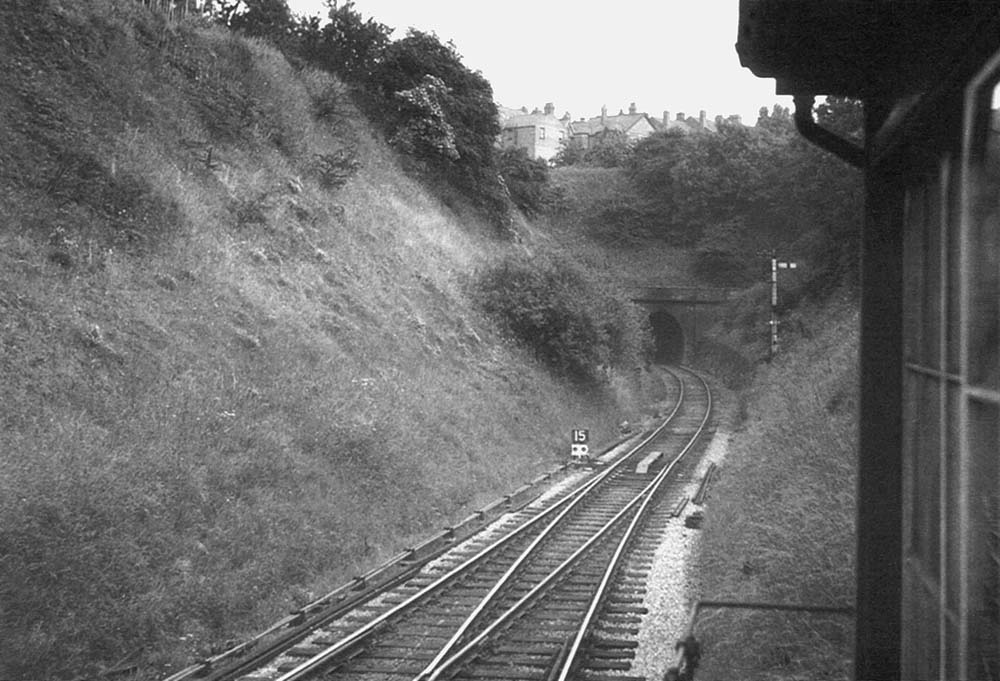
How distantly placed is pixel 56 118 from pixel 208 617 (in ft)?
36.9

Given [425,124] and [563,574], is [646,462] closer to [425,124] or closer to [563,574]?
[563,574]

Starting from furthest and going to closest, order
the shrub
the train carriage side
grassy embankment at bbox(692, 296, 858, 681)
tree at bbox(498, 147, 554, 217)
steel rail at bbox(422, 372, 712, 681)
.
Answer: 1. tree at bbox(498, 147, 554, 217)
2. the shrub
3. steel rail at bbox(422, 372, 712, 681)
4. grassy embankment at bbox(692, 296, 858, 681)
5. the train carriage side

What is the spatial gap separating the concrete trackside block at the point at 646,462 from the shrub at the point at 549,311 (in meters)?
5.10

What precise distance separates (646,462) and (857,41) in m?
18.4

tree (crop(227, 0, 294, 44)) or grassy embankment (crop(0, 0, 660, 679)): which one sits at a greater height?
tree (crop(227, 0, 294, 44))

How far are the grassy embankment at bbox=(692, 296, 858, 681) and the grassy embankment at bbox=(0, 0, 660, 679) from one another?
4.67 m

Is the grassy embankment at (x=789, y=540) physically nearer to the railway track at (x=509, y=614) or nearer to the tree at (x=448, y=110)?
the railway track at (x=509, y=614)

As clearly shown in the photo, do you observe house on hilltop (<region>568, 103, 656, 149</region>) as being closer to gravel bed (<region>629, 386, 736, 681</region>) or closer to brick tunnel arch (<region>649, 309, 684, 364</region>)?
brick tunnel arch (<region>649, 309, 684, 364</region>)

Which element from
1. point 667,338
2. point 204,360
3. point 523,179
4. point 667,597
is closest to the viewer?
point 667,597

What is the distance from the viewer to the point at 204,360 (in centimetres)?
1495

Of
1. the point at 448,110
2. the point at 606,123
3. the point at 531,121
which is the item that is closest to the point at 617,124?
the point at 606,123

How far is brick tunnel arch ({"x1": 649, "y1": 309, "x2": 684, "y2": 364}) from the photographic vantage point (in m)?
55.8

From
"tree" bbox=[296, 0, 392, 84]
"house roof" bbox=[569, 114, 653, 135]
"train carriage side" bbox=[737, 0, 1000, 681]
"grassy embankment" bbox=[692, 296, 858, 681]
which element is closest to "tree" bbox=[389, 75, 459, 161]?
"tree" bbox=[296, 0, 392, 84]

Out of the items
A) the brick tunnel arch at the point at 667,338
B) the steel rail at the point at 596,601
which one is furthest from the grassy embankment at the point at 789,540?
the brick tunnel arch at the point at 667,338
